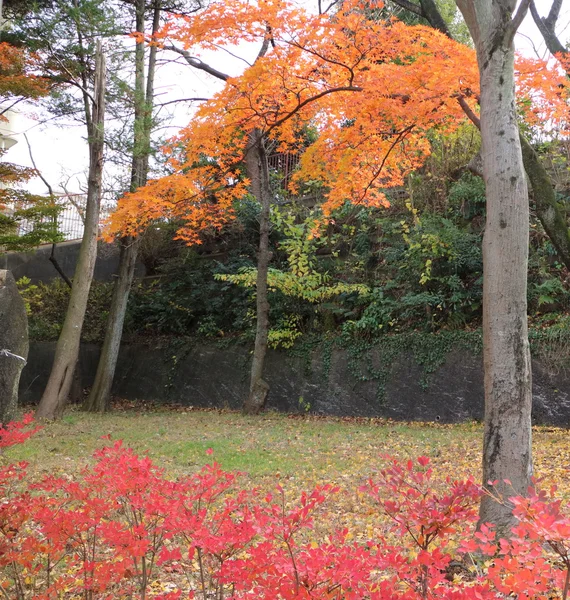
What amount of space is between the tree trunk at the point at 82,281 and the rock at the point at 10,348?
195 inches

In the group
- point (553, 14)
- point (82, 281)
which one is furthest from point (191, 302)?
point (553, 14)

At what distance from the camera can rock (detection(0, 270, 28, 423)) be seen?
6426 millimetres

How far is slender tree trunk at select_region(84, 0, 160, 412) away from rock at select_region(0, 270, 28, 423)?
6399 mm

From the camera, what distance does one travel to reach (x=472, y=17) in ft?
14.0

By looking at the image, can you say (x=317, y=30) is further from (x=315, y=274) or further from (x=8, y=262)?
(x=8, y=262)

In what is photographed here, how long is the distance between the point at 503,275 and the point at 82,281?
9827mm

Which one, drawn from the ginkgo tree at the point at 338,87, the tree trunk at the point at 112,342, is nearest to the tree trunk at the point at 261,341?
the ginkgo tree at the point at 338,87

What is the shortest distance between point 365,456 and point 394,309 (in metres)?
5.05

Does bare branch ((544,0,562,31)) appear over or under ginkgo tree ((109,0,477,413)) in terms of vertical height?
over

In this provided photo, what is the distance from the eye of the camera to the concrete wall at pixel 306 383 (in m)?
10.4

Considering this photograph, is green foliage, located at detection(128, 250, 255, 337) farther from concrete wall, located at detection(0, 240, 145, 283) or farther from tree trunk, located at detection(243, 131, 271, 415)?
concrete wall, located at detection(0, 240, 145, 283)

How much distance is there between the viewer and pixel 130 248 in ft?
45.0

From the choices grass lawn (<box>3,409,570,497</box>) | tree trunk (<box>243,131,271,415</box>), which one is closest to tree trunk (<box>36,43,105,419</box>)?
grass lawn (<box>3,409,570,497</box>)

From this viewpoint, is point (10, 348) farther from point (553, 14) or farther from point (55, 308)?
point (553, 14)
